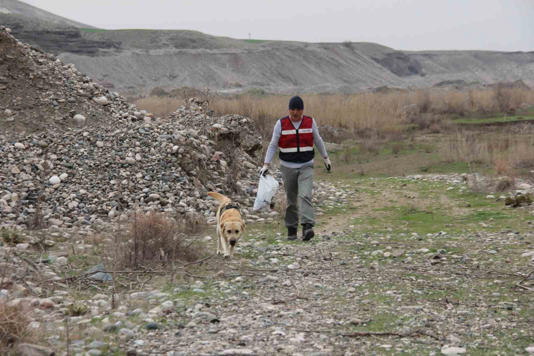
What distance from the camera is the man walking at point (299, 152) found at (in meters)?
7.50

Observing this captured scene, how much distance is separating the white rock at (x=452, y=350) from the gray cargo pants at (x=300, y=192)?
369cm

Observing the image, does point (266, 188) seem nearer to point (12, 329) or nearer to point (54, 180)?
point (54, 180)

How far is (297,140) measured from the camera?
755 cm

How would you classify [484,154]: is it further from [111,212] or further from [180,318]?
[180,318]

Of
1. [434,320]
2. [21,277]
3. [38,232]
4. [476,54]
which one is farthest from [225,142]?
[476,54]

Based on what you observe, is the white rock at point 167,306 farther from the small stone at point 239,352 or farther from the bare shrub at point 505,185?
the bare shrub at point 505,185

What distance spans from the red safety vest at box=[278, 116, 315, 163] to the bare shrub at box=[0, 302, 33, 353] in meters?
4.19

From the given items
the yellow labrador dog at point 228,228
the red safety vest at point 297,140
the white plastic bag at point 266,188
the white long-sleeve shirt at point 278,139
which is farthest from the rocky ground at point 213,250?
the red safety vest at point 297,140

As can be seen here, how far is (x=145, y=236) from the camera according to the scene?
6.51 meters

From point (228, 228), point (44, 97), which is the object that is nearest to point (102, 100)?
point (44, 97)

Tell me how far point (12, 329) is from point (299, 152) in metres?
4.39

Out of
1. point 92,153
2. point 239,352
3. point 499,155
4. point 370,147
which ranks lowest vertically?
point 239,352

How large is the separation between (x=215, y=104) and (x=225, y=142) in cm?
831

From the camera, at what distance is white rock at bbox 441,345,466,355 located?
4.00m
